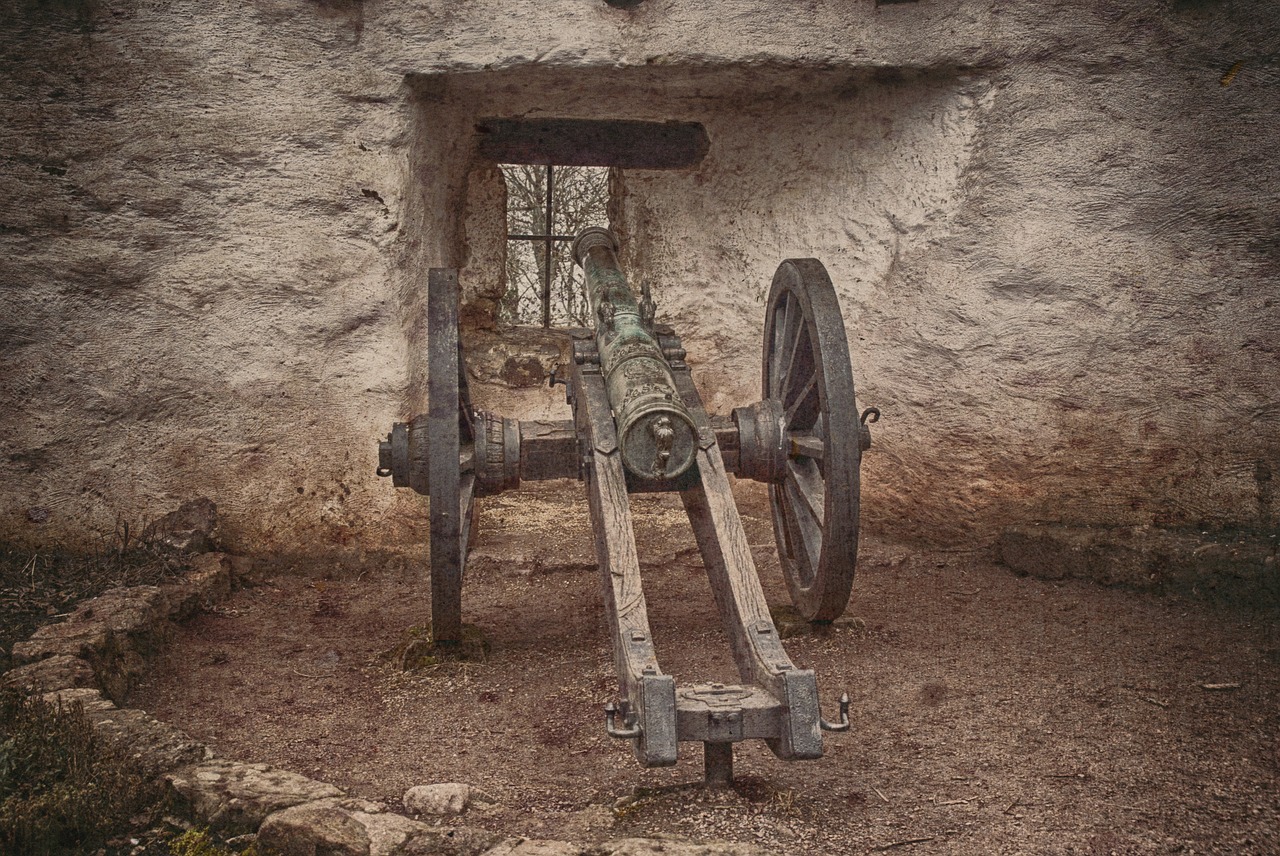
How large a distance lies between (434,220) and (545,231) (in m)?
1.21

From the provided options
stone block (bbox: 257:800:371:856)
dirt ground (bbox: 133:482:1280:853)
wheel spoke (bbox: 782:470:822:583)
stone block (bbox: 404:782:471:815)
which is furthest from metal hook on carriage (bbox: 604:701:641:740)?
wheel spoke (bbox: 782:470:822:583)

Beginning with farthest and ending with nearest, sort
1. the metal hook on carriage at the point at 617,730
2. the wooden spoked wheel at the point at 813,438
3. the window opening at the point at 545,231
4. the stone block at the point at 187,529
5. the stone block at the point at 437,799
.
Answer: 1. the window opening at the point at 545,231
2. the stone block at the point at 187,529
3. the wooden spoked wheel at the point at 813,438
4. the stone block at the point at 437,799
5. the metal hook on carriage at the point at 617,730

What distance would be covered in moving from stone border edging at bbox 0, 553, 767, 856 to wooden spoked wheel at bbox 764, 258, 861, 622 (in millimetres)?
1235

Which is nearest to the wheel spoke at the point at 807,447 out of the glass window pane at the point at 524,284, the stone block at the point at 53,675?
the stone block at the point at 53,675

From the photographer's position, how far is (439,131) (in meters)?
5.00

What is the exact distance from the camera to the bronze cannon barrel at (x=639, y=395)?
11.2 ft

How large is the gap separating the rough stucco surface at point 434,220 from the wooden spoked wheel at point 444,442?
1253 millimetres

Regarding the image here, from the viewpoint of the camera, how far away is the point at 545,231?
20.5 ft

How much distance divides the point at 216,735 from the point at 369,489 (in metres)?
1.56

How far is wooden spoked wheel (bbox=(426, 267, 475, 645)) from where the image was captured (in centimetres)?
346

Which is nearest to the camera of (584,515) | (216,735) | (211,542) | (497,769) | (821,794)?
(821,794)

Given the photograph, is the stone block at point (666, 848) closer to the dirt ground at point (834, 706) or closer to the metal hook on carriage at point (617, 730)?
the dirt ground at point (834, 706)

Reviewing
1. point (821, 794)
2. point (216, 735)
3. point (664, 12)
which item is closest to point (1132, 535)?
point (821, 794)

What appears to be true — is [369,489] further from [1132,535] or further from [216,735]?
[1132,535]
